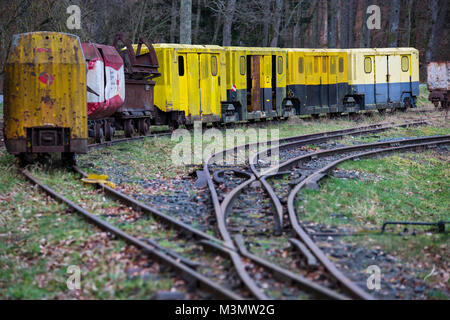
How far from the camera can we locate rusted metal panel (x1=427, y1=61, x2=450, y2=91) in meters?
28.6

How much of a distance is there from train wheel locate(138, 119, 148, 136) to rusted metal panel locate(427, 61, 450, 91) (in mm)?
17216

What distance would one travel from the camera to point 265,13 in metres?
37.4

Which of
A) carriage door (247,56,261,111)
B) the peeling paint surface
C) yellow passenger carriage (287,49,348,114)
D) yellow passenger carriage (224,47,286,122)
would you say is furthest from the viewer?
yellow passenger carriage (287,49,348,114)

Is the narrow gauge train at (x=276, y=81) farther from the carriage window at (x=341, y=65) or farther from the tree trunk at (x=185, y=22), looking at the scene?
the tree trunk at (x=185, y=22)

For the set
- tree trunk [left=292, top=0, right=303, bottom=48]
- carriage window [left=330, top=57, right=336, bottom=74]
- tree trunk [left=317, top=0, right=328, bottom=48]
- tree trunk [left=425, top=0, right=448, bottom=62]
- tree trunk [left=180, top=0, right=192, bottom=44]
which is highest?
tree trunk [left=317, top=0, right=328, bottom=48]

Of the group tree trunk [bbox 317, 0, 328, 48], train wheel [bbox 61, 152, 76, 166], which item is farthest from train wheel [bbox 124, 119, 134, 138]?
tree trunk [bbox 317, 0, 328, 48]

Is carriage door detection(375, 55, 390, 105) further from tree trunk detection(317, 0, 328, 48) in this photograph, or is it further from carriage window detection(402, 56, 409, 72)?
tree trunk detection(317, 0, 328, 48)

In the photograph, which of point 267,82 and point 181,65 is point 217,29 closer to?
point 267,82

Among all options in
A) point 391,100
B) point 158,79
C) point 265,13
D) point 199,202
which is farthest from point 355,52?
point 199,202

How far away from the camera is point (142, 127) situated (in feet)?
57.8

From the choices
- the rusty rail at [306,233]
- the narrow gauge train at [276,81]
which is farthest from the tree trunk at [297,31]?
the rusty rail at [306,233]

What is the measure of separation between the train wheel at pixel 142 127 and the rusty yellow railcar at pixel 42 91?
21.7ft

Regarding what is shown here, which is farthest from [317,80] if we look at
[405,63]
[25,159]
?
[25,159]
